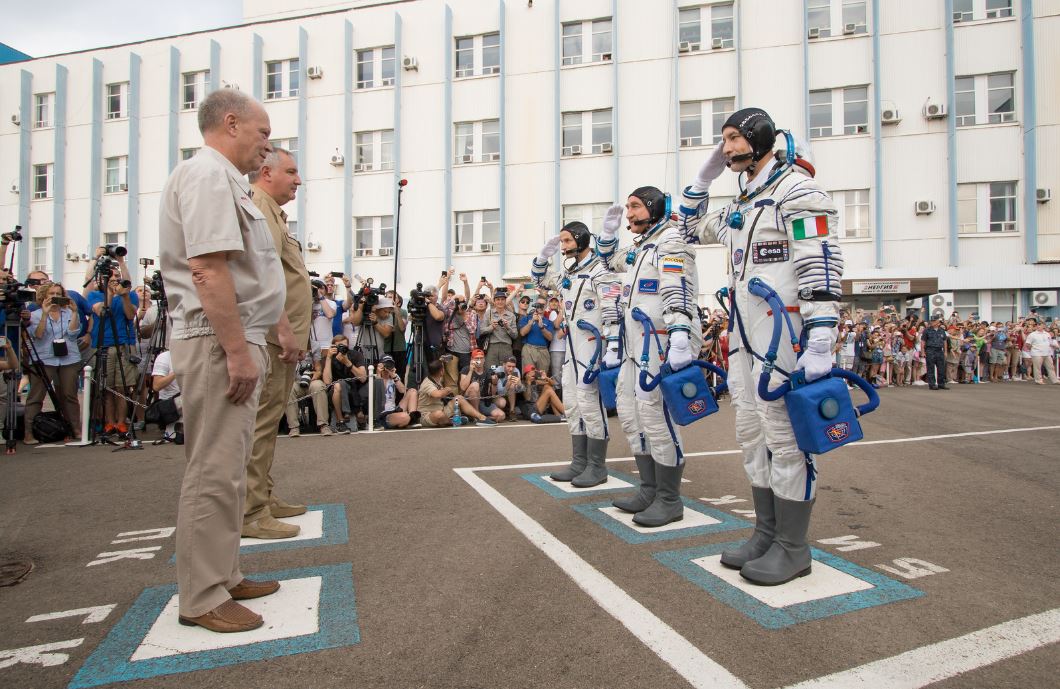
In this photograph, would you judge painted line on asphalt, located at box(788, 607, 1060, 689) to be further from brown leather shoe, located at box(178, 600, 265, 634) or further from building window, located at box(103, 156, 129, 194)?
building window, located at box(103, 156, 129, 194)

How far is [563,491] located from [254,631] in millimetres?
3082

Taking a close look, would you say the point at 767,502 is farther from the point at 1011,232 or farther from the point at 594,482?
the point at 1011,232

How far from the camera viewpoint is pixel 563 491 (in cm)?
549

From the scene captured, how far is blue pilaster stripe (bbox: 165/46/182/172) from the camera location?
2628 cm

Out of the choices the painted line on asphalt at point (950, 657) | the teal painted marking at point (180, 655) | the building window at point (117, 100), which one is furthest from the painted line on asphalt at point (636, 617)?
the building window at point (117, 100)

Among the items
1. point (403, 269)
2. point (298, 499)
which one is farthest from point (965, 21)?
point (298, 499)

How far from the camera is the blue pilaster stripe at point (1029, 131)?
70.6ft

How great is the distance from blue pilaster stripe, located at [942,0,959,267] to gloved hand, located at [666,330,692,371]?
22.7 meters

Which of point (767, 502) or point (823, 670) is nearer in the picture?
point (823, 670)

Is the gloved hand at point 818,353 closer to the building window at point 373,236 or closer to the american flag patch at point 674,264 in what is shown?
the american flag patch at point 674,264

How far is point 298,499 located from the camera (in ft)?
17.4

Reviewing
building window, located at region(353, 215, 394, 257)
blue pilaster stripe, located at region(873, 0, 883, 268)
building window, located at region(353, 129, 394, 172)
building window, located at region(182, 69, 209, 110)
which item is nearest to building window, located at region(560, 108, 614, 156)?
building window, located at region(353, 129, 394, 172)

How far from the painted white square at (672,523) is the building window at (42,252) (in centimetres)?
3180

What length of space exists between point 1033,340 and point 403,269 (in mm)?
21705
